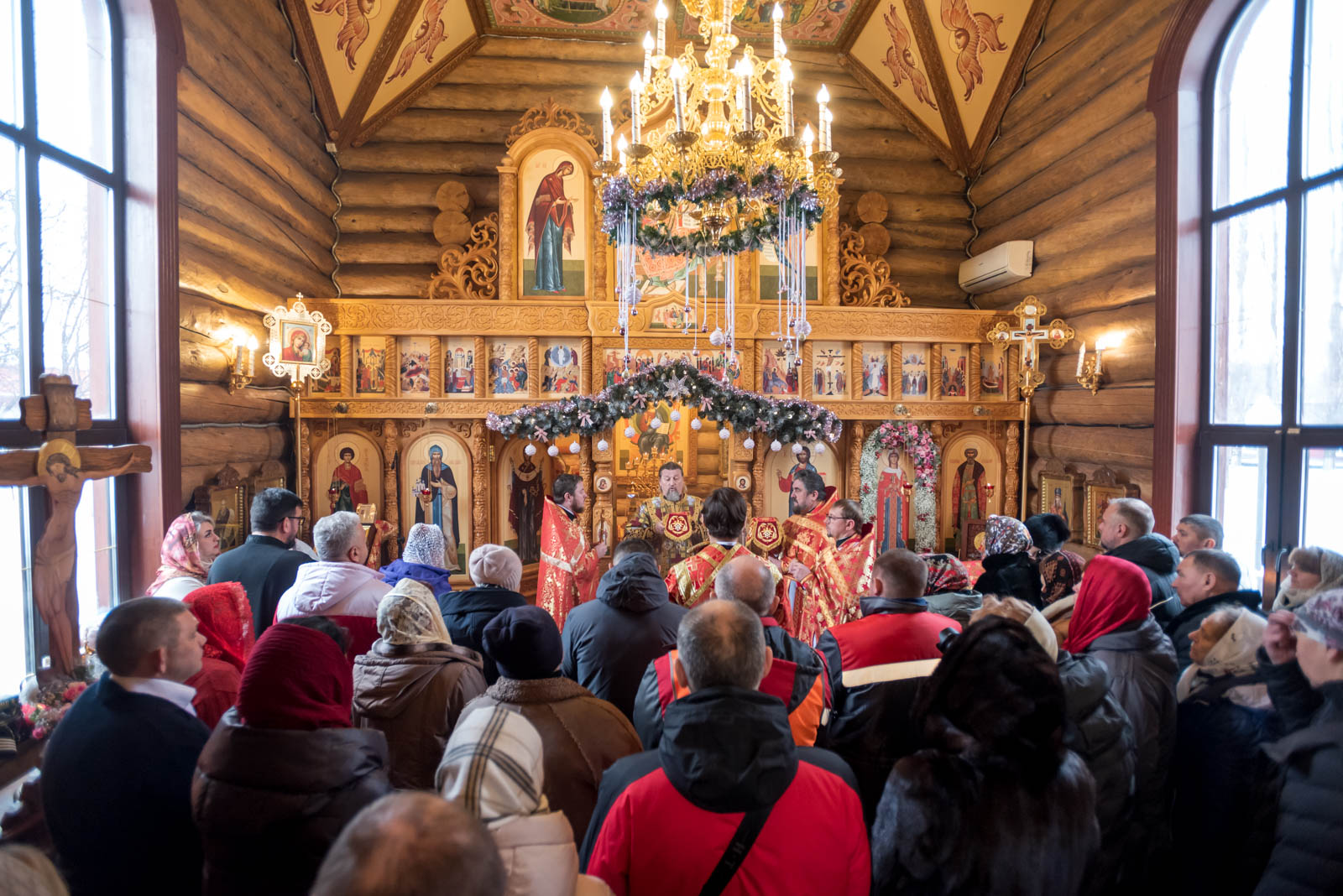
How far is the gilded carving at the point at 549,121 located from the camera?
9188 millimetres

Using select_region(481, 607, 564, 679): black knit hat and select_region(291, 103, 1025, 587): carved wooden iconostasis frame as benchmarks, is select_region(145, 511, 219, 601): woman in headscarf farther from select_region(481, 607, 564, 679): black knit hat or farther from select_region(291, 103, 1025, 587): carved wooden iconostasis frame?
select_region(291, 103, 1025, 587): carved wooden iconostasis frame

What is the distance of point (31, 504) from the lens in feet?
14.1

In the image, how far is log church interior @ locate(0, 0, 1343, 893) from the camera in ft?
11.6

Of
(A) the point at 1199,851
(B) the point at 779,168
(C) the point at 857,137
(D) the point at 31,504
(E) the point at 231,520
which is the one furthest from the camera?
(C) the point at 857,137

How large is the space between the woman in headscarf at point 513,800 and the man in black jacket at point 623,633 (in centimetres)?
177

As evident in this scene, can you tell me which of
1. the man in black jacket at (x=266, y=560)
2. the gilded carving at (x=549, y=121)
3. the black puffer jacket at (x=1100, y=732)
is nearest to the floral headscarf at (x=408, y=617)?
the man in black jacket at (x=266, y=560)

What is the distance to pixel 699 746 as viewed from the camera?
66.7 inches

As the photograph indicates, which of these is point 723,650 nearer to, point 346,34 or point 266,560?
point 266,560

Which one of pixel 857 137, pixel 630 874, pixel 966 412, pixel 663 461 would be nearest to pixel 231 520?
pixel 663 461

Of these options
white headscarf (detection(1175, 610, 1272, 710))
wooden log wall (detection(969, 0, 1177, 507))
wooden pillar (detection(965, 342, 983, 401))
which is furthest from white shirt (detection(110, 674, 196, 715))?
wooden pillar (detection(965, 342, 983, 401))

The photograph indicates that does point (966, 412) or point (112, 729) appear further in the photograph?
point (966, 412)

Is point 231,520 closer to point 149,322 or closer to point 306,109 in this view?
point 149,322

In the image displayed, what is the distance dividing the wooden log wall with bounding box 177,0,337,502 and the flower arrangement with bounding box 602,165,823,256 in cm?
349

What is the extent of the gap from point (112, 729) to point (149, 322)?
4347 millimetres
